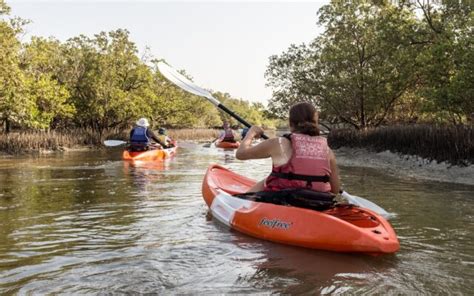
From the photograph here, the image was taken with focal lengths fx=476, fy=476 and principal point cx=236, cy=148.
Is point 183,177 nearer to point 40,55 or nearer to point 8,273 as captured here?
point 8,273

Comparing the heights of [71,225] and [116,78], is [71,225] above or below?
below

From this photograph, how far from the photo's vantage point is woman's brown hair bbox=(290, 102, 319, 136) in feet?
15.2

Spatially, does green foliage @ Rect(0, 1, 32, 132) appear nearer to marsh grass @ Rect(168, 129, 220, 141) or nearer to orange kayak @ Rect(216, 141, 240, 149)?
orange kayak @ Rect(216, 141, 240, 149)

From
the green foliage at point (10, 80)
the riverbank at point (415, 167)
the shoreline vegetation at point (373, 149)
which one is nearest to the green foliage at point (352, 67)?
the shoreline vegetation at point (373, 149)

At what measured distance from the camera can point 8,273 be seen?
3.82 m

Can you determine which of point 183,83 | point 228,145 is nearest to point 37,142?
point 228,145

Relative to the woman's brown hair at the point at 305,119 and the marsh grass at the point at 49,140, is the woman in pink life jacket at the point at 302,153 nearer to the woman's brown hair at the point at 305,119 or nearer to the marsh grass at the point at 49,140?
the woman's brown hair at the point at 305,119

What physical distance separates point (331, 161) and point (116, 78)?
28143mm

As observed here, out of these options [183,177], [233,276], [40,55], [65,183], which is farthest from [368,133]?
[40,55]

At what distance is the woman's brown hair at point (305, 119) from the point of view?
4629mm

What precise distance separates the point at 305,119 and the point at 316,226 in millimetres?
1038

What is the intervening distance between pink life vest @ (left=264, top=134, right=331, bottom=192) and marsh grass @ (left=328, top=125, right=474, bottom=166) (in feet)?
26.2

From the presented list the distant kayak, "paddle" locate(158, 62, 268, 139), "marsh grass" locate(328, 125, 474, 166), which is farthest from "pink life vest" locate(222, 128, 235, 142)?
"paddle" locate(158, 62, 268, 139)

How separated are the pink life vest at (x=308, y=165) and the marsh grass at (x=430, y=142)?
314 inches
